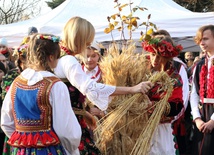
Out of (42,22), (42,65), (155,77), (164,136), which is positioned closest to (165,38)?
(155,77)

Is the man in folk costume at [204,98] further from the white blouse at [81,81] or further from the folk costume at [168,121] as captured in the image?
the white blouse at [81,81]

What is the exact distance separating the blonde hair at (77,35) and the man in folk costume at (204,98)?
133 cm

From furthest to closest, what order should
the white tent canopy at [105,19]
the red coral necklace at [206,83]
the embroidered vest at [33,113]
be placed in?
the white tent canopy at [105,19] < the red coral necklace at [206,83] < the embroidered vest at [33,113]

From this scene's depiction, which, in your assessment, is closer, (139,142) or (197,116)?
(139,142)

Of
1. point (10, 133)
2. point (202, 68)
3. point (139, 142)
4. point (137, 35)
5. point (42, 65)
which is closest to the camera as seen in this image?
point (42, 65)

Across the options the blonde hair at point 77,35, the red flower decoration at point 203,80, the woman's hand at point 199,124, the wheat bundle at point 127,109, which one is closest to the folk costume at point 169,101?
the wheat bundle at point 127,109

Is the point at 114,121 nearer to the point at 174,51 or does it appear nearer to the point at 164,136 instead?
the point at 164,136

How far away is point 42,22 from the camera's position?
7.05 metres

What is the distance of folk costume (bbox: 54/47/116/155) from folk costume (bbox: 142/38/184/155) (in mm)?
500

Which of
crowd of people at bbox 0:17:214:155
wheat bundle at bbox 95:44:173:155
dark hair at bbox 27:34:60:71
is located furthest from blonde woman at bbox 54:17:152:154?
dark hair at bbox 27:34:60:71

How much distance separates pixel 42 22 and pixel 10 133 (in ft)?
16.1

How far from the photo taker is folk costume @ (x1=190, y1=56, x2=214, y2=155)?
132 inches

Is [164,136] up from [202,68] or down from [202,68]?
down

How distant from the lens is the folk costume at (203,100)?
3352mm
